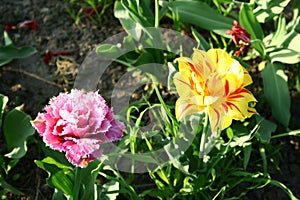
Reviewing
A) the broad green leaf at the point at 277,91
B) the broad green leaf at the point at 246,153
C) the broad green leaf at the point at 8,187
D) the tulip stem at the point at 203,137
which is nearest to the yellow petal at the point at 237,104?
the tulip stem at the point at 203,137

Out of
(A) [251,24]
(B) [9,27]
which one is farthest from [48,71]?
(A) [251,24]

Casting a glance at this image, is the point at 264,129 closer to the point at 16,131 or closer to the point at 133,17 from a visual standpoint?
the point at 133,17

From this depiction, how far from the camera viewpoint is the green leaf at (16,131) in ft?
6.18

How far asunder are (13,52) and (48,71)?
16 centimetres

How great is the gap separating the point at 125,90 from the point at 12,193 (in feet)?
1.87

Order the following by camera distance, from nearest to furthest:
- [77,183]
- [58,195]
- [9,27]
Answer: [77,183] → [58,195] → [9,27]

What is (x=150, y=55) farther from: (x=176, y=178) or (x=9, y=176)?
(x=9, y=176)

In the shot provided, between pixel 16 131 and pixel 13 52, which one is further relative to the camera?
pixel 13 52

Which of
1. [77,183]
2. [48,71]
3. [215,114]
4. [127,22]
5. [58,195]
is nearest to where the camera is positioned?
[215,114]

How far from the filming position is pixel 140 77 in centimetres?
221

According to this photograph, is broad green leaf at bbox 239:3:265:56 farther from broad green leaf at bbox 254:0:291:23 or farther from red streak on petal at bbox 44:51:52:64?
red streak on petal at bbox 44:51:52:64

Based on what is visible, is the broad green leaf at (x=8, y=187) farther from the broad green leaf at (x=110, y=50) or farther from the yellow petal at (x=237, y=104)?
the yellow petal at (x=237, y=104)

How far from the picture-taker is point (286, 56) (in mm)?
2010

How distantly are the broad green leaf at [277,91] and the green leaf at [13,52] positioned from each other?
871 millimetres
